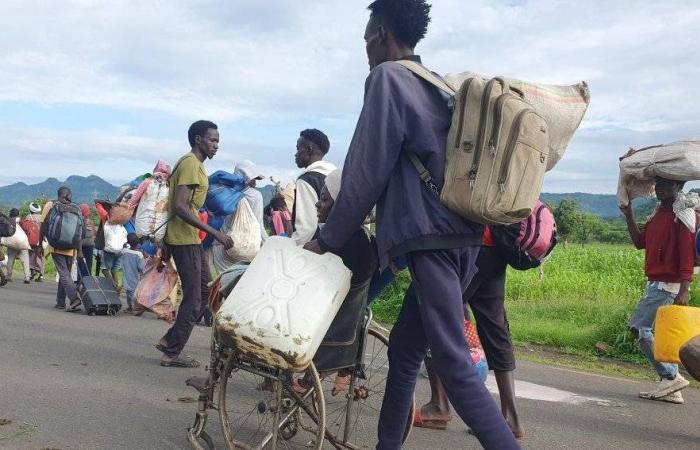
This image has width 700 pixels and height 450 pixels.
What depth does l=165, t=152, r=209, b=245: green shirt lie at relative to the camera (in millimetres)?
5965

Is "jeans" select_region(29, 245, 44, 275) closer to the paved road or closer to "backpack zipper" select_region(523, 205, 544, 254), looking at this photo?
the paved road

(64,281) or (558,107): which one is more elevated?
(558,107)

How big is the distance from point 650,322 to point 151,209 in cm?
520

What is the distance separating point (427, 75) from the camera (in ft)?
10.3

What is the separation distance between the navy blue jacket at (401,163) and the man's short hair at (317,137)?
2.96 metres

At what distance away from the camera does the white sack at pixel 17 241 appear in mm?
13545

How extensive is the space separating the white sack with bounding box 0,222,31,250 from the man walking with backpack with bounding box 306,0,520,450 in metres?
12.2

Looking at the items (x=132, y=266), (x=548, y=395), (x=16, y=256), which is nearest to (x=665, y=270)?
(x=548, y=395)

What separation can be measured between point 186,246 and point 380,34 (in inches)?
129

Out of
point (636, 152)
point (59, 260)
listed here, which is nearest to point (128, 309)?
point (59, 260)

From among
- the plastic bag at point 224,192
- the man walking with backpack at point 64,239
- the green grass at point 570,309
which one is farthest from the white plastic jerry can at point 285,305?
the man walking with backpack at point 64,239

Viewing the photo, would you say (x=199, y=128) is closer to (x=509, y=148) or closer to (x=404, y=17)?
(x=404, y=17)

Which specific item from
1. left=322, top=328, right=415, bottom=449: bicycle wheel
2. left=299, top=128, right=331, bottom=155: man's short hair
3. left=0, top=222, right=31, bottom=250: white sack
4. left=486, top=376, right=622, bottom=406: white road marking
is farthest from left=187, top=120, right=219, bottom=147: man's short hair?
left=0, top=222, right=31, bottom=250: white sack

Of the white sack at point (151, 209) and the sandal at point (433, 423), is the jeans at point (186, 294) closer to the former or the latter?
the white sack at point (151, 209)
